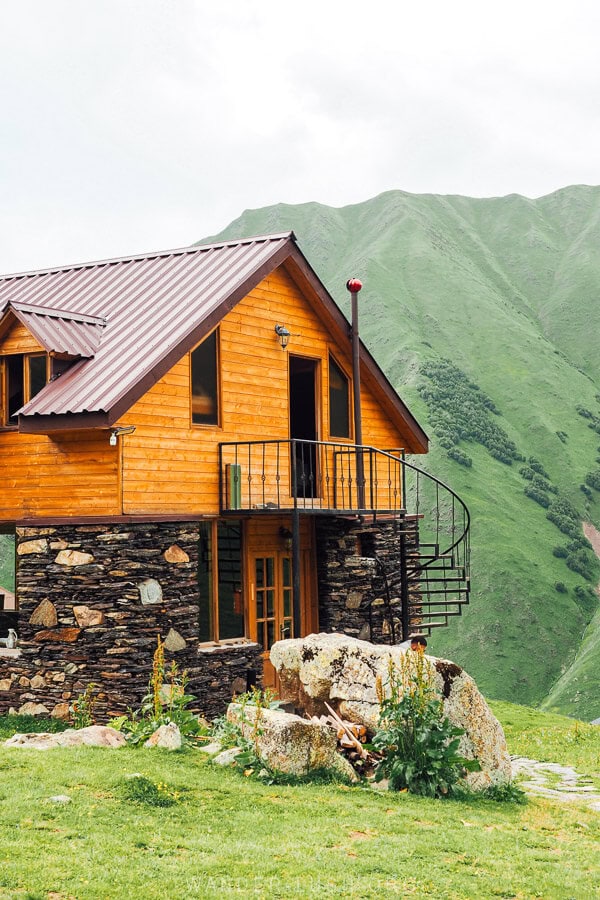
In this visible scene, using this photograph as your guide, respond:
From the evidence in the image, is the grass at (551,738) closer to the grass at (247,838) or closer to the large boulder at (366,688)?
the large boulder at (366,688)

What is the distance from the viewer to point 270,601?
18.8m

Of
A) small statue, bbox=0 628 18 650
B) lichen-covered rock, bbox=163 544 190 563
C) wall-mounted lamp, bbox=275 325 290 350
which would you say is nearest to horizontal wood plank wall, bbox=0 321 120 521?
lichen-covered rock, bbox=163 544 190 563

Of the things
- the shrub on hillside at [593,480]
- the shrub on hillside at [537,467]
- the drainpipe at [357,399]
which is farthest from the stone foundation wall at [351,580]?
the shrub on hillside at [593,480]

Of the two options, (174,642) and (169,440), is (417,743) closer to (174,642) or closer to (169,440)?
(174,642)

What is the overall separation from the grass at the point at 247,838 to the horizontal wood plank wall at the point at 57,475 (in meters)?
4.91

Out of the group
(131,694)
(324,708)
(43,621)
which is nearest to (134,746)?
(324,708)

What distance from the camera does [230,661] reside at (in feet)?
56.0

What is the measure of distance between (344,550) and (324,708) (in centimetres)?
699

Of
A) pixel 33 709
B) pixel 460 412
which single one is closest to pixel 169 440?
pixel 33 709

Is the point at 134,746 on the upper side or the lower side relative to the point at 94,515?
lower

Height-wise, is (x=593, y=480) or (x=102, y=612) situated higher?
(x=593, y=480)

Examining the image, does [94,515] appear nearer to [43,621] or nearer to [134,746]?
[43,621]

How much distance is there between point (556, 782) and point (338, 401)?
8.83 meters

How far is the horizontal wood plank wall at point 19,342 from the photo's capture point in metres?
17.0
